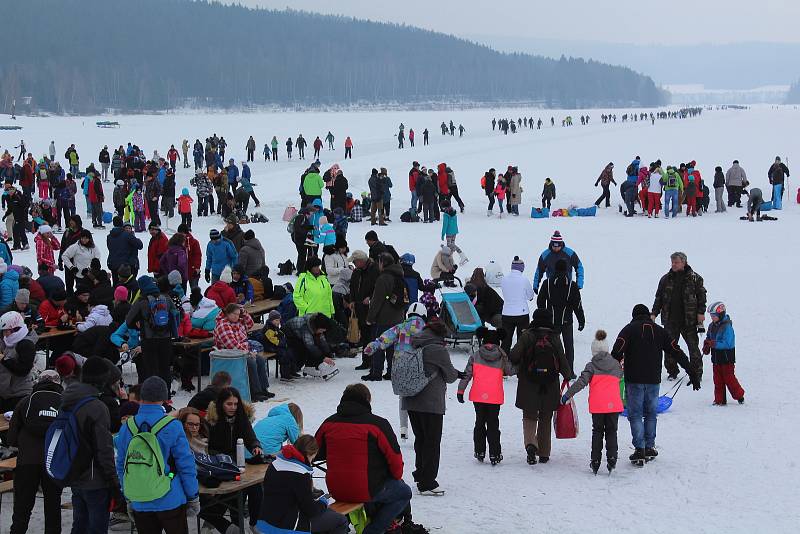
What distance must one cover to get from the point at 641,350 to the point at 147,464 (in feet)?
13.7

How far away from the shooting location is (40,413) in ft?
21.3

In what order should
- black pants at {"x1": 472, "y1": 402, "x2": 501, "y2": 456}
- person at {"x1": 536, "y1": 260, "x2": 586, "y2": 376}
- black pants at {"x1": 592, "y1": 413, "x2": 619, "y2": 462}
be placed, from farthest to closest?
person at {"x1": 536, "y1": 260, "x2": 586, "y2": 376} < black pants at {"x1": 472, "y1": 402, "x2": 501, "y2": 456} < black pants at {"x1": 592, "y1": 413, "x2": 619, "y2": 462}

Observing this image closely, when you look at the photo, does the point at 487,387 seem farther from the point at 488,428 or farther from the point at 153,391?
the point at 153,391

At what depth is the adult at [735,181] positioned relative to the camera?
25.8 metres

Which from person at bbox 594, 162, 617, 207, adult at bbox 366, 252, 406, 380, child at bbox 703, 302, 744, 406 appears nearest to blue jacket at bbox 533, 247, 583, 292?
adult at bbox 366, 252, 406, 380

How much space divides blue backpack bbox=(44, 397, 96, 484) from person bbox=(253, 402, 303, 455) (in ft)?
4.19

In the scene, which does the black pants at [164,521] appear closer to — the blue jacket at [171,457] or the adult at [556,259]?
the blue jacket at [171,457]

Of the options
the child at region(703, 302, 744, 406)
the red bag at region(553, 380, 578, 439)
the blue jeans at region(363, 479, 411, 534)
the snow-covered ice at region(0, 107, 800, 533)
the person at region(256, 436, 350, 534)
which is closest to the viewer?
the person at region(256, 436, 350, 534)

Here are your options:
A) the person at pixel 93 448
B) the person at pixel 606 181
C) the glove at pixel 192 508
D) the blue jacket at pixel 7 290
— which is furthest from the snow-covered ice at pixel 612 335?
the blue jacket at pixel 7 290

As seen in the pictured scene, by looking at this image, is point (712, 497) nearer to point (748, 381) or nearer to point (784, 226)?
point (748, 381)

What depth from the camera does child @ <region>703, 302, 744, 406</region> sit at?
392 inches

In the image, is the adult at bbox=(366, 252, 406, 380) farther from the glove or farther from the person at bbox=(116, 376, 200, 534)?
the person at bbox=(116, 376, 200, 534)

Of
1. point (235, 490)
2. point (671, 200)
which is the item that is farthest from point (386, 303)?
point (671, 200)

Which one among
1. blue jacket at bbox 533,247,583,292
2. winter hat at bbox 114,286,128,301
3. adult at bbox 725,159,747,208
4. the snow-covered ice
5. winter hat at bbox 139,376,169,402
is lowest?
the snow-covered ice
